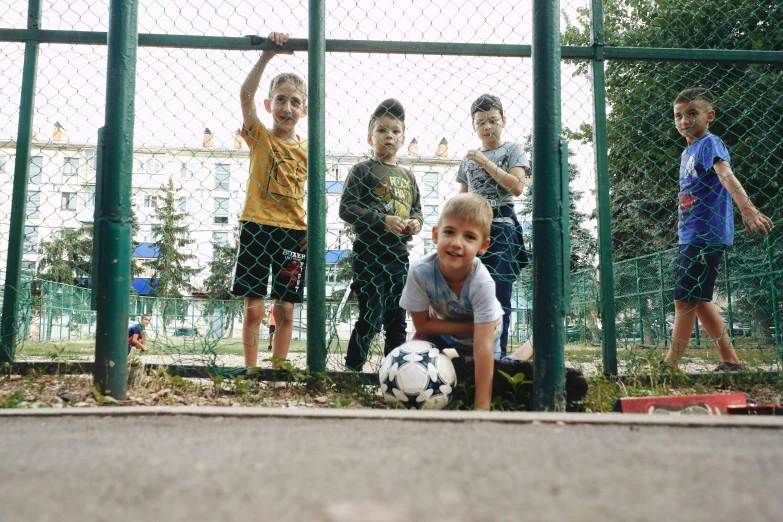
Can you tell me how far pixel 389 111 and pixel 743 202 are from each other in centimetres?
232

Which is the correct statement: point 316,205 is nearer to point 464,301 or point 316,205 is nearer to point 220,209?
point 464,301

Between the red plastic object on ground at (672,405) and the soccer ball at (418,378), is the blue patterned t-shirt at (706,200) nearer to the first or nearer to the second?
the red plastic object on ground at (672,405)

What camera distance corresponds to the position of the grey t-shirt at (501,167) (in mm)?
3742

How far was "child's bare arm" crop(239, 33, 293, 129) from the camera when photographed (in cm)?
335

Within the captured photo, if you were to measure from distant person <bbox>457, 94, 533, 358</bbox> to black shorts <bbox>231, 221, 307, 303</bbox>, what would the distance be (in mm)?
1167

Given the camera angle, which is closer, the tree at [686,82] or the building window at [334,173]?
the building window at [334,173]

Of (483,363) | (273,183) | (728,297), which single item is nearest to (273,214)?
(273,183)

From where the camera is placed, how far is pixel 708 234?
385cm

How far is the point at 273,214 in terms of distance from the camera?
357cm

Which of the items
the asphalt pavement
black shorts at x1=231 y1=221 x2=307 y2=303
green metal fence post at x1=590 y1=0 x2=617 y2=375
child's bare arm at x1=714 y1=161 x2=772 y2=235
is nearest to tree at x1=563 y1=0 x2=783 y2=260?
child's bare arm at x1=714 y1=161 x2=772 y2=235

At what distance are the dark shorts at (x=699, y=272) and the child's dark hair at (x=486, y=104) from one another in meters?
1.57

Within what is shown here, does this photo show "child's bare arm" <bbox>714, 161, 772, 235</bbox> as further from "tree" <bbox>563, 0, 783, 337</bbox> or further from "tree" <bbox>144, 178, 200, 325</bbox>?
"tree" <bbox>144, 178, 200, 325</bbox>

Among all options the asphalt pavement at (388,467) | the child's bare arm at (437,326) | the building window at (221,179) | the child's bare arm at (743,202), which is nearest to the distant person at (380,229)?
the child's bare arm at (437,326)

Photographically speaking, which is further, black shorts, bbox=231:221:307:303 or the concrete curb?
black shorts, bbox=231:221:307:303
